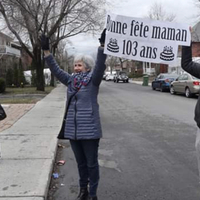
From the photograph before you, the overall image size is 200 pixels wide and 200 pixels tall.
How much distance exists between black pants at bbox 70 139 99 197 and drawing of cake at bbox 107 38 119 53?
3.52ft

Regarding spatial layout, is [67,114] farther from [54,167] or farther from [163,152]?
[163,152]

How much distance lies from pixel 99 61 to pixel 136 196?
6.09 feet

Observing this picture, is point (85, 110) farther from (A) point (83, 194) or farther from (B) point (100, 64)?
(A) point (83, 194)

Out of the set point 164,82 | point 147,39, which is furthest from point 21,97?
point 147,39

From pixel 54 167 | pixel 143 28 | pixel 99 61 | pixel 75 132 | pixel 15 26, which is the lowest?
pixel 54 167

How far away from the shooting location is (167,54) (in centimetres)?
378

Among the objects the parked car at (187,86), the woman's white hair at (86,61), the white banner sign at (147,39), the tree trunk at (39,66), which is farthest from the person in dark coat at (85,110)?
the tree trunk at (39,66)

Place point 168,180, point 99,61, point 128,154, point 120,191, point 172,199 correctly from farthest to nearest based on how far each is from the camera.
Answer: point 128,154 → point 168,180 → point 120,191 → point 172,199 → point 99,61

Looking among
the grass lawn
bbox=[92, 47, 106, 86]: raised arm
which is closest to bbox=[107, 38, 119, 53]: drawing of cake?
bbox=[92, 47, 106, 86]: raised arm

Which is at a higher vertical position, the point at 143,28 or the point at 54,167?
the point at 143,28

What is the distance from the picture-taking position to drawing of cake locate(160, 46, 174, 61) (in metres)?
3.78

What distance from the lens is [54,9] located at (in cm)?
1962


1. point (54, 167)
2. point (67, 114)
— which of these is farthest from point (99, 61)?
point (54, 167)

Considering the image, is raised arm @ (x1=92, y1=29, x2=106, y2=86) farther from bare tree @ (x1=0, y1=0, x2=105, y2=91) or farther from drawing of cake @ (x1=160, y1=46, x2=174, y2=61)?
bare tree @ (x1=0, y1=0, x2=105, y2=91)
